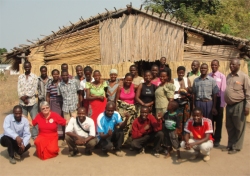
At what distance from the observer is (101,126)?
5.24 meters

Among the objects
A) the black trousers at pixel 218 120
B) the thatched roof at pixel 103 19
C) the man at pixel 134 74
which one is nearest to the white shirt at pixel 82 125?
the man at pixel 134 74

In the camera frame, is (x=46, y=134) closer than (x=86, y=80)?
Yes

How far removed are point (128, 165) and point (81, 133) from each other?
1.12 metres

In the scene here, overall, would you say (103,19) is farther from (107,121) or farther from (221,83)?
(221,83)

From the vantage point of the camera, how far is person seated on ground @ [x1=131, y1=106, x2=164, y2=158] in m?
5.10

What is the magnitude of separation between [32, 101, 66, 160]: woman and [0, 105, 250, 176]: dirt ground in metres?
0.14

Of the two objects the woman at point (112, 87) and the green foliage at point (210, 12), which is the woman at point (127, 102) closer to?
the woman at point (112, 87)

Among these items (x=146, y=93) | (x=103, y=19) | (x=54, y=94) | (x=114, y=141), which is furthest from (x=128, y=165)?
(x=103, y=19)

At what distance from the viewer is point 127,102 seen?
5.62 meters

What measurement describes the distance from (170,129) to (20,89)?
333 centimetres

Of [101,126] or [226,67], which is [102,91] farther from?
[226,67]

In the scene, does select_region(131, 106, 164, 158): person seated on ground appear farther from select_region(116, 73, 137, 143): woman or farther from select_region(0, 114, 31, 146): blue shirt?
select_region(0, 114, 31, 146): blue shirt

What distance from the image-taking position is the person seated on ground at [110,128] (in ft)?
→ 16.9

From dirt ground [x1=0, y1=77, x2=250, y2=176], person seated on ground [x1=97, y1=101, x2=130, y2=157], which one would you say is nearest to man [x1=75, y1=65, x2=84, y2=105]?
person seated on ground [x1=97, y1=101, x2=130, y2=157]
